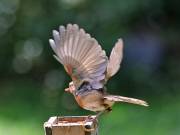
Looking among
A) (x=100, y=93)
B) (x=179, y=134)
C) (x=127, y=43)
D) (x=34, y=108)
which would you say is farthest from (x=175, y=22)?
(x=100, y=93)

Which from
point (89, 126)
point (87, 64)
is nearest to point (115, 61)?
point (87, 64)

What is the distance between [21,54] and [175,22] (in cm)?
197

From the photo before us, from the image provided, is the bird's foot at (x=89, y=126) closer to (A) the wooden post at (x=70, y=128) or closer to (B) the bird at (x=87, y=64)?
(A) the wooden post at (x=70, y=128)

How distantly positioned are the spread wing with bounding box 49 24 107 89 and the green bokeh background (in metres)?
3.88

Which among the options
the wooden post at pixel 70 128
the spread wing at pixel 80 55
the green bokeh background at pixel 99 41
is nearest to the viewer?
the wooden post at pixel 70 128

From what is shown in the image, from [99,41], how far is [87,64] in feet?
16.0

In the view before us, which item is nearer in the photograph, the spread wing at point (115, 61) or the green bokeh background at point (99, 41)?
the spread wing at point (115, 61)

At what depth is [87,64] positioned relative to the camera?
2662 mm

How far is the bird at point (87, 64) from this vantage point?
2.63 meters

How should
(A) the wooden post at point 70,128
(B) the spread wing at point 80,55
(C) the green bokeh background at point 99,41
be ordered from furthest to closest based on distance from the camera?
(C) the green bokeh background at point 99,41
(B) the spread wing at point 80,55
(A) the wooden post at point 70,128

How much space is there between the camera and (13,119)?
6.75 meters

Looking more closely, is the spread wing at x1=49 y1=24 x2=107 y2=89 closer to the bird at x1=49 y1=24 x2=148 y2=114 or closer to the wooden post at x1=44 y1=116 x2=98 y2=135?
the bird at x1=49 y1=24 x2=148 y2=114

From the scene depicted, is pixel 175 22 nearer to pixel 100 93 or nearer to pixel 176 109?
pixel 176 109

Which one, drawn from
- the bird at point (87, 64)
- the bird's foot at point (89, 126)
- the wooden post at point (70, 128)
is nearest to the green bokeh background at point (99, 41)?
the bird at point (87, 64)
